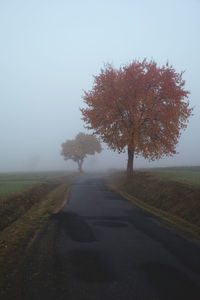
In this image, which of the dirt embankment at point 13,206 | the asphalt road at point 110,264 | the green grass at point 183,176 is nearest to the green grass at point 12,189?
the dirt embankment at point 13,206

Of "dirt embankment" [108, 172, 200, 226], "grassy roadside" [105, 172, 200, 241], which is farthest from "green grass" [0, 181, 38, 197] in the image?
"dirt embankment" [108, 172, 200, 226]

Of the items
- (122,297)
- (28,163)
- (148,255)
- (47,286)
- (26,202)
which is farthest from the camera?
(28,163)

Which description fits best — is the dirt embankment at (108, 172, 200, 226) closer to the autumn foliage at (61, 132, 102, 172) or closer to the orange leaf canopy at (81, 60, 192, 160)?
the orange leaf canopy at (81, 60, 192, 160)

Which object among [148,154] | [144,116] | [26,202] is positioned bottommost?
[26,202]

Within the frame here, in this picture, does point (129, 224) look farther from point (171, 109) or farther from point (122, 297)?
point (171, 109)

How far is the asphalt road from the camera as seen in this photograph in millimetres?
3854

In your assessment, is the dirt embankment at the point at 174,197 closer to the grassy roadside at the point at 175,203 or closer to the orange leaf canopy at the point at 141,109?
the grassy roadside at the point at 175,203

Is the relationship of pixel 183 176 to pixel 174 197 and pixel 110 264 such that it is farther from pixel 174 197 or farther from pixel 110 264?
pixel 110 264

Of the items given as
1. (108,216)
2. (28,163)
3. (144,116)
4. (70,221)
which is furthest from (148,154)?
(28,163)

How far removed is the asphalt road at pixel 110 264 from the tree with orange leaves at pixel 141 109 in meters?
12.0

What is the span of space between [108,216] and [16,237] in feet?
14.0

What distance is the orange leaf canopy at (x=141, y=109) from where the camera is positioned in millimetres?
19219

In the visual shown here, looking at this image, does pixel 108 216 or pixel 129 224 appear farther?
pixel 108 216

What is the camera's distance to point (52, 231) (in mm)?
7445
